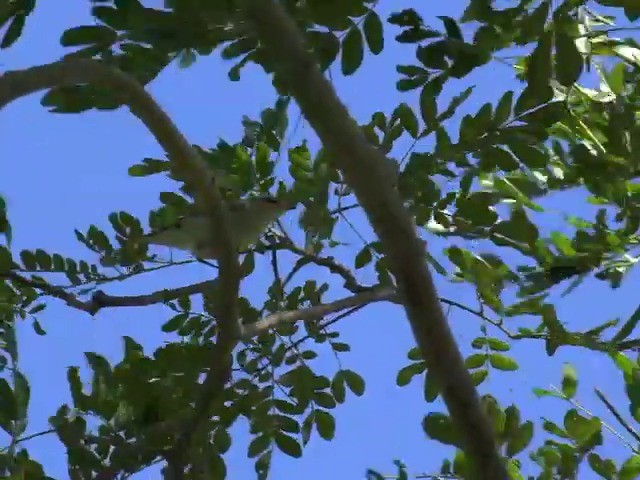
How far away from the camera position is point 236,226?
8.96 ft

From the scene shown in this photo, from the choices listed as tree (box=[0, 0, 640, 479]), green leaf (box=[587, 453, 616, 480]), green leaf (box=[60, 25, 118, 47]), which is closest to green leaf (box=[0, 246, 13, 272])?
tree (box=[0, 0, 640, 479])

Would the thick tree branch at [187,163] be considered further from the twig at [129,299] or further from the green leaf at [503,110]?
the green leaf at [503,110]

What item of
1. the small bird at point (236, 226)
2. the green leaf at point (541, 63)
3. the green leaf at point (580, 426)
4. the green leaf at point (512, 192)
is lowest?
the green leaf at point (580, 426)

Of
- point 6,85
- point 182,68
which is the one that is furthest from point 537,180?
point 6,85

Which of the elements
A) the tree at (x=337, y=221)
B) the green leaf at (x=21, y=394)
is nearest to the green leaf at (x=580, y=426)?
the tree at (x=337, y=221)

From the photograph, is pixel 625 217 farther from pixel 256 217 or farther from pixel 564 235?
pixel 256 217

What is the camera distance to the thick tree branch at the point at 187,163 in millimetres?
1647

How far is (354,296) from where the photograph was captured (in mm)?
2469

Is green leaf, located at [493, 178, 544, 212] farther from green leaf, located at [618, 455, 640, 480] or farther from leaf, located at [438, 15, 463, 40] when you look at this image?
green leaf, located at [618, 455, 640, 480]

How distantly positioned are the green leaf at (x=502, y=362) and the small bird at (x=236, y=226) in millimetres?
726

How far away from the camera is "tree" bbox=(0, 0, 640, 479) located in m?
1.73

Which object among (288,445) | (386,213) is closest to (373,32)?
(386,213)

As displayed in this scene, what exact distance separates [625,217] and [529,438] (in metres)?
0.69

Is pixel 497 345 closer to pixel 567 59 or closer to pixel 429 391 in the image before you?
pixel 429 391
